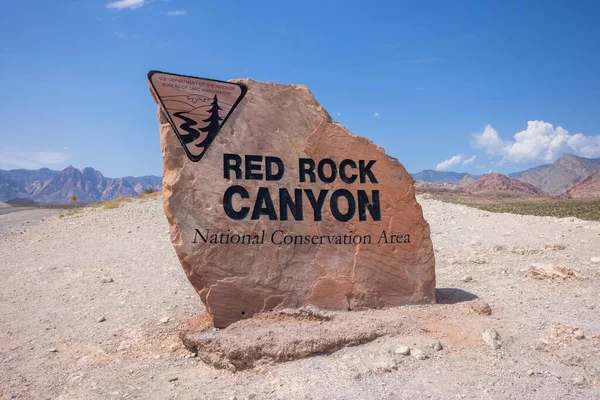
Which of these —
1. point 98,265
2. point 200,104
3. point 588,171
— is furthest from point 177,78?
point 588,171

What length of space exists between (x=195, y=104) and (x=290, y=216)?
1597mm

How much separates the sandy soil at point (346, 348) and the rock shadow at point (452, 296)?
1.0 inches

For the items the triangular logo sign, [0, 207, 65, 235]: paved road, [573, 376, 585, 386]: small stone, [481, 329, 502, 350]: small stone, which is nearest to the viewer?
[573, 376, 585, 386]: small stone

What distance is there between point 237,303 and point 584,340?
3.36m

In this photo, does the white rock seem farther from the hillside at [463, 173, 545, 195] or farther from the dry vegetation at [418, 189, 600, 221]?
the hillside at [463, 173, 545, 195]

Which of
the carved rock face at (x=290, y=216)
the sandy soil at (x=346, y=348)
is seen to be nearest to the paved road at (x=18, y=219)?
the sandy soil at (x=346, y=348)

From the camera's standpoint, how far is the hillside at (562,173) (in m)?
147

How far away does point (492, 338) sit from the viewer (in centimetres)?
480

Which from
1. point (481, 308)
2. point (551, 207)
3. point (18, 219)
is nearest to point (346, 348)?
point (481, 308)

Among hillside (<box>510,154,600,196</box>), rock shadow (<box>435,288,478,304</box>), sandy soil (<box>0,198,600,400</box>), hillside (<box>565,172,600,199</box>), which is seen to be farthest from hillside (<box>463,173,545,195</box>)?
rock shadow (<box>435,288,478,304</box>)

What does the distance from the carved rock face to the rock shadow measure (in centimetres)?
36

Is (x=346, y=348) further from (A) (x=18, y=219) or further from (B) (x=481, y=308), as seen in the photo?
(A) (x=18, y=219)

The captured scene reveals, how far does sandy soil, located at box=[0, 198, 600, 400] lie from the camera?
4242mm

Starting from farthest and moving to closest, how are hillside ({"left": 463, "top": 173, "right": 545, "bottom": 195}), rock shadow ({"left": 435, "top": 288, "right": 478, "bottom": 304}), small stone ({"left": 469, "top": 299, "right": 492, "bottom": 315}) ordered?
hillside ({"left": 463, "top": 173, "right": 545, "bottom": 195}) → rock shadow ({"left": 435, "top": 288, "right": 478, "bottom": 304}) → small stone ({"left": 469, "top": 299, "right": 492, "bottom": 315})
